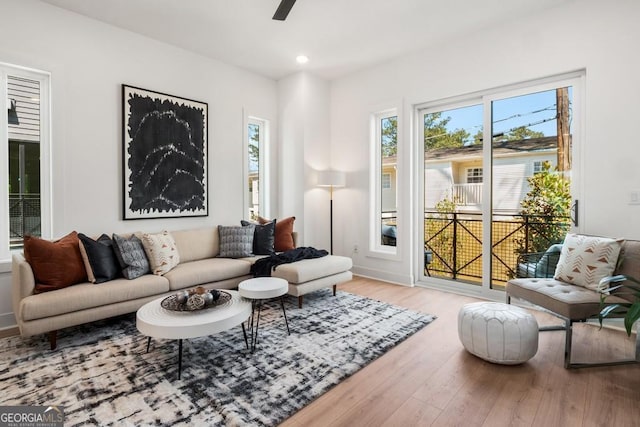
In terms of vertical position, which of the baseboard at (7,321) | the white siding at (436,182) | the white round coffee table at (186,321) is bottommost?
the baseboard at (7,321)

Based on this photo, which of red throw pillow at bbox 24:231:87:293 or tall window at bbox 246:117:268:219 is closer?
red throw pillow at bbox 24:231:87:293

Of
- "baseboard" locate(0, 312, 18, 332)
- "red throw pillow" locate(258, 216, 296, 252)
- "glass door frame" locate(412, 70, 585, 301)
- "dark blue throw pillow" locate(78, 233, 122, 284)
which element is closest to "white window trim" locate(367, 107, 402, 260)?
"glass door frame" locate(412, 70, 585, 301)

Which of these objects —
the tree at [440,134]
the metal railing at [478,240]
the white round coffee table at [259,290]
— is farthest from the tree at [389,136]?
the white round coffee table at [259,290]

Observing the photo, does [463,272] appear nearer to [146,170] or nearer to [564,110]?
[564,110]

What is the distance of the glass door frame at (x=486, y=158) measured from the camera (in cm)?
325

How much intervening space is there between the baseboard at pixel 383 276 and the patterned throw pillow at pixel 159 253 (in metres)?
2.63

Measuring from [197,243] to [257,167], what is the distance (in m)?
1.61

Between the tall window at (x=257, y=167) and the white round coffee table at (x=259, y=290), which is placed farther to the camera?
the tall window at (x=257, y=167)

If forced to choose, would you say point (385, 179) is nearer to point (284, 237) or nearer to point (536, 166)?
point (284, 237)

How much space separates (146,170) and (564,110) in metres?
4.46

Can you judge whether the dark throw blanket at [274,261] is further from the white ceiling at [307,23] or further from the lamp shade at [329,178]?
the white ceiling at [307,23]

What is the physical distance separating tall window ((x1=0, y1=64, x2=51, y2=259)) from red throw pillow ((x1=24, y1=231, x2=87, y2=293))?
0.67 m

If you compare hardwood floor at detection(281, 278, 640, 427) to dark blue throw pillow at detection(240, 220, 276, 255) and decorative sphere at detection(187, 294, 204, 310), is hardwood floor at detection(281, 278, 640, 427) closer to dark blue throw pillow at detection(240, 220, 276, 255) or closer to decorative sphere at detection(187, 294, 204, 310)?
decorative sphere at detection(187, 294, 204, 310)

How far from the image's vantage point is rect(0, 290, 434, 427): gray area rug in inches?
71.9
